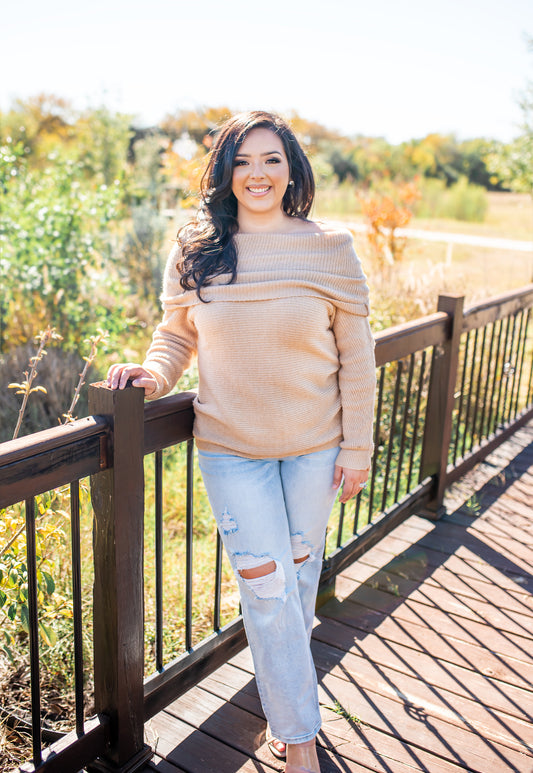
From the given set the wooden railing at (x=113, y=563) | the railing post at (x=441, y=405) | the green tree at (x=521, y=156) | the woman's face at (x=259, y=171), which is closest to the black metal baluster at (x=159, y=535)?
the wooden railing at (x=113, y=563)

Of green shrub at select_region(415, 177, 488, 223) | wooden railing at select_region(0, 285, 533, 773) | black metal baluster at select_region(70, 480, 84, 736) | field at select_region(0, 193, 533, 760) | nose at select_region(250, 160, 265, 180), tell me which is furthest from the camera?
green shrub at select_region(415, 177, 488, 223)

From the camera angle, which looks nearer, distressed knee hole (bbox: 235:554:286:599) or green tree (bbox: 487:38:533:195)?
distressed knee hole (bbox: 235:554:286:599)

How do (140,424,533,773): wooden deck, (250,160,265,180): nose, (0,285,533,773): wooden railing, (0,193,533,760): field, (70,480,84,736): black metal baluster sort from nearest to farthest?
(0,285,533,773): wooden railing
(70,480,84,736): black metal baluster
(250,160,265,180): nose
(140,424,533,773): wooden deck
(0,193,533,760): field

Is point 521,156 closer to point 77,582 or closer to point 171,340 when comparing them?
point 171,340

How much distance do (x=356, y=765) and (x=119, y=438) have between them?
1043 mm

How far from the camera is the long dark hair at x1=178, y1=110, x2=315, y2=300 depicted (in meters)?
1.60

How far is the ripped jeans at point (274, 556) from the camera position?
1547mm

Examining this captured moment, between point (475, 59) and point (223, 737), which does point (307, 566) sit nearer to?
point (223, 737)

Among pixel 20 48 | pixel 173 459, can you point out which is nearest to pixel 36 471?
pixel 173 459

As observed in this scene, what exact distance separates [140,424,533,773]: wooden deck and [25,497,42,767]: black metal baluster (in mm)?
396

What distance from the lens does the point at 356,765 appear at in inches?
67.2

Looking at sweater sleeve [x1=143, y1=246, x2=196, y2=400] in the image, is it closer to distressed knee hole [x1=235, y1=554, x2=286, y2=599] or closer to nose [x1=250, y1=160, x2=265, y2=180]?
nose [x1=250, y1=160, x2=265, y2=180]

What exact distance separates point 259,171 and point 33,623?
1.13 m

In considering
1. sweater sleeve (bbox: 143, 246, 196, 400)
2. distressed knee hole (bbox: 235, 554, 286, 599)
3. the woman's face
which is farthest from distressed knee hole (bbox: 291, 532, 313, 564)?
the woman's face
